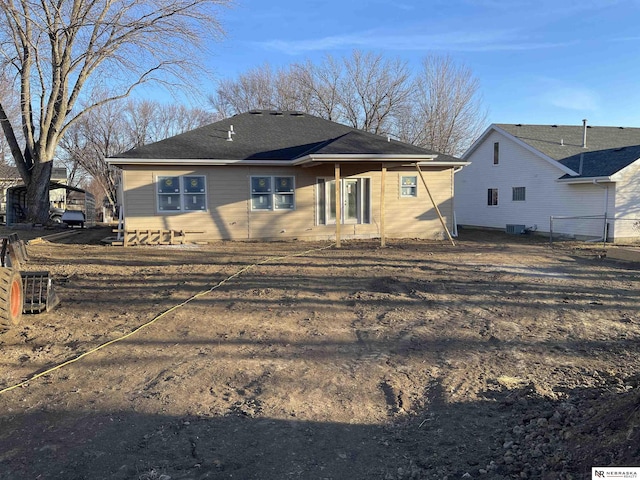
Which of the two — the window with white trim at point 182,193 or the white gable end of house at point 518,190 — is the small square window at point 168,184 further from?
the white gable end of house at point 518,190

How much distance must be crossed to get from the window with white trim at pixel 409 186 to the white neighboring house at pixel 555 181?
5.47m

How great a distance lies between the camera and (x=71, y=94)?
20219 mm

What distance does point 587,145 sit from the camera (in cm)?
2225

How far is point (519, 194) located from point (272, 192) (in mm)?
13231

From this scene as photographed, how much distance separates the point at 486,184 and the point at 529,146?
384 centimetres

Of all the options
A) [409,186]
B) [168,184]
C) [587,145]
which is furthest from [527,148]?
[168,184]

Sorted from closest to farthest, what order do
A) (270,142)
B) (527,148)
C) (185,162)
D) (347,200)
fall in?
(185,162)
(347,200)
(270,142)
(527,148)

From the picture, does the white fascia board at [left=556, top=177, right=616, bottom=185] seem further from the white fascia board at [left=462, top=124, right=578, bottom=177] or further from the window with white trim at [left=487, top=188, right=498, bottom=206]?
the window with white trim at [left=487, top=188, right=498, bottom=206]

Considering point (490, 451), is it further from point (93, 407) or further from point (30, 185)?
point (30, 185)

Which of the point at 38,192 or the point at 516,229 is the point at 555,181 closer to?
the point at 516,229

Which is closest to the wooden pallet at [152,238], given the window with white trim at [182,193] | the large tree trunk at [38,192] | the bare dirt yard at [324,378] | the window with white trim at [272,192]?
the window with white trim at [182,193]

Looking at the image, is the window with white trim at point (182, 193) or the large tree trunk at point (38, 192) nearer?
the window with white trim at point (182, 193)

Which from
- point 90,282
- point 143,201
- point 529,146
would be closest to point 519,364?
point 90,282

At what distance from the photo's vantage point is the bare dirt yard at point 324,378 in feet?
10.5
